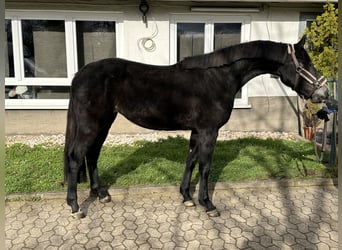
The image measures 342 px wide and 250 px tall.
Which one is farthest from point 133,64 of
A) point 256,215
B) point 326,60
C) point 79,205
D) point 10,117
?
point 10,117

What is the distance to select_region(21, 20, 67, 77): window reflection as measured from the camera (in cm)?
688

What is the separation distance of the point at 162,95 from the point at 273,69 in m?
1.20

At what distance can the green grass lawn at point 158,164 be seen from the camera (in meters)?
4.31

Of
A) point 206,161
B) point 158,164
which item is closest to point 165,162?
point 158,164

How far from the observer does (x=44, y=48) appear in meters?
7.00

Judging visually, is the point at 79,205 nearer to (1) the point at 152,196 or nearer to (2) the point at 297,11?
(1) the point at 152,196

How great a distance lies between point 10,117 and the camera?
6.86m

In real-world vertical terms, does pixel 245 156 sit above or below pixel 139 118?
below

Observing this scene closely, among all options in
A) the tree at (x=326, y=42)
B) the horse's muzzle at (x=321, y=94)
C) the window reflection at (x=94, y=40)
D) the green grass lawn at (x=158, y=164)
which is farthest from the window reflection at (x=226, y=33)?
the horse's muzzle at (x=321, y=94)

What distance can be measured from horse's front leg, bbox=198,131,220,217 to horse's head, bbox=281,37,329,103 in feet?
3.25

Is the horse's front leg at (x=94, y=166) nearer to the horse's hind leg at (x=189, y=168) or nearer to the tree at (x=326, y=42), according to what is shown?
the horse's hind leg at (x=189, y=168)

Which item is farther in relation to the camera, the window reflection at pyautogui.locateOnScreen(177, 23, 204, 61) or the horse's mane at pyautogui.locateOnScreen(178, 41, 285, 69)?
the window reflection at pyautogui.locateOnScreen(177, 23, 204, 61)

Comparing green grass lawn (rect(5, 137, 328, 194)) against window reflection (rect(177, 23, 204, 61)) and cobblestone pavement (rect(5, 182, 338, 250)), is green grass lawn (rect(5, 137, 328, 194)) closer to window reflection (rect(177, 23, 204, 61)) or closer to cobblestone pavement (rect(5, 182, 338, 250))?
cobblestone pavement (rect(5, 182, 338, 250))

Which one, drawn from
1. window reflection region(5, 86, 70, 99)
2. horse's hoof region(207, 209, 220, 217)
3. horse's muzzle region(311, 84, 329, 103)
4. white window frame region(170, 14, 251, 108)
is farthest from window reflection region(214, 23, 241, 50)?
horse's hoof region(207, 209, 220, 217)
